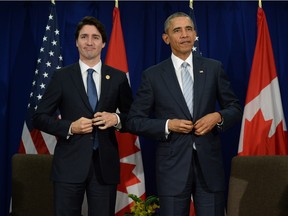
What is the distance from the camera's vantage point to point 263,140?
4.16 m

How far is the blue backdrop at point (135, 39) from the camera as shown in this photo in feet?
15.7

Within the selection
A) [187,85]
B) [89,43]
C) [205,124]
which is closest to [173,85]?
[187,85]

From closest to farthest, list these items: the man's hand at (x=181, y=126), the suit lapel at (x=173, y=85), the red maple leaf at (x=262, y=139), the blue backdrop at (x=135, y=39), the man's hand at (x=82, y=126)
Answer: the man's hand at (x=181, y=126) → the suit lapel at (x=173, y=85) → the man's hand at (x=82, y=126) → the red maple leaf at (x=262, y=139) → the blue backdrop at (x=135, y=39)

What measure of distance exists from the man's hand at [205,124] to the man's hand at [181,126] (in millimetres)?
39

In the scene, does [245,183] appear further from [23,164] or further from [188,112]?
[23,164]

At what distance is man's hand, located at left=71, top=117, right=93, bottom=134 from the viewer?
2.90 metres

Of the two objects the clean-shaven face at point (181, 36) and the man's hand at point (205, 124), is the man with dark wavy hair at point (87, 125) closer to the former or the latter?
the clean-shaven face at point (181, 36)

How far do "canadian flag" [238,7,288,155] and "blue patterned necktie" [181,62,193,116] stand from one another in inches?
59.7

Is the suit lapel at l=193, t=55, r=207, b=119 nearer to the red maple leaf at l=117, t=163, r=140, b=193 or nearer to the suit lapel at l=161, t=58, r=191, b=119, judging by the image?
the suit lapel at l=161, t=58, r=191, b=119

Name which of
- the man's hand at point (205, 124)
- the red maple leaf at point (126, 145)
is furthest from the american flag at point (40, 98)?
Answer: the man's hand at point (205, 124)

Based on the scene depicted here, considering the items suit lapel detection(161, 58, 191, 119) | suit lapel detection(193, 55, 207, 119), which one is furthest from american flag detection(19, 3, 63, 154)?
suit lapel detection(193, 55, 207, 119)

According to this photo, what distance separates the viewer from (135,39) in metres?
4.83

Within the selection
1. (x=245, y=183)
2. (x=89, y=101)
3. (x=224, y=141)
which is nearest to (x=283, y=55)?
(x=224, y=141)

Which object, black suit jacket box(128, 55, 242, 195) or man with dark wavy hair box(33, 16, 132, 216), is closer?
black suit jacket box(128, 55, 242, 195)
